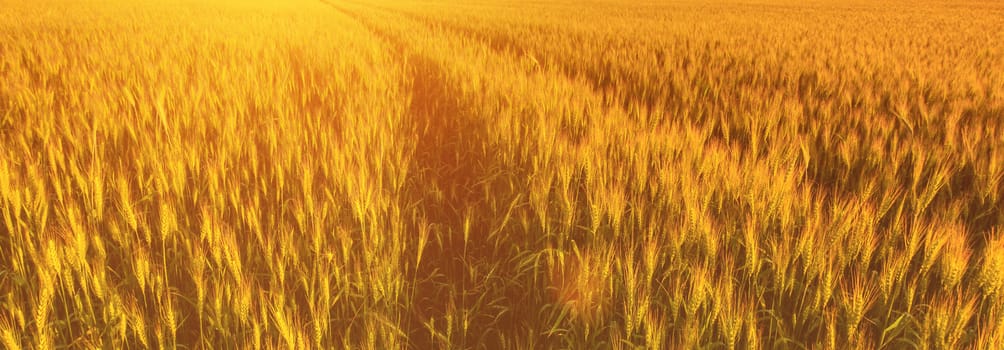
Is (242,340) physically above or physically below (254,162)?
below

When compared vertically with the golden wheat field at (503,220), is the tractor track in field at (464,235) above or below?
below

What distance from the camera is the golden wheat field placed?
41.3 inches

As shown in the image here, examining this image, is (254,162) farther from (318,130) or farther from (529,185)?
(529,185)

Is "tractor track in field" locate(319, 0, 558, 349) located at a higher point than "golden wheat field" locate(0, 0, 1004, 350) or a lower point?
lower

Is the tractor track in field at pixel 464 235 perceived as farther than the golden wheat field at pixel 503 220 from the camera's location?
Yes

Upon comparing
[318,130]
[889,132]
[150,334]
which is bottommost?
[150,334]

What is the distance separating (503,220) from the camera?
1694 millimetres

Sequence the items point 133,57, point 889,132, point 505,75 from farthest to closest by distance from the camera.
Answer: point 133,57 < point 505,75 < point 889,132

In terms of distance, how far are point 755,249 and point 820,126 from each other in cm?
144

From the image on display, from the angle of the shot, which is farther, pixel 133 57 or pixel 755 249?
pixel 133 57

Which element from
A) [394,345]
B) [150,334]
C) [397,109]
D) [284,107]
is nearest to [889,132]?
[394,345]

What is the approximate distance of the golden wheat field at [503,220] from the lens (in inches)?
41.3

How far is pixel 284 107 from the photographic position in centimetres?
277

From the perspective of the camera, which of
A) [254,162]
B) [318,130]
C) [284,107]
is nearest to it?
[254,162]
